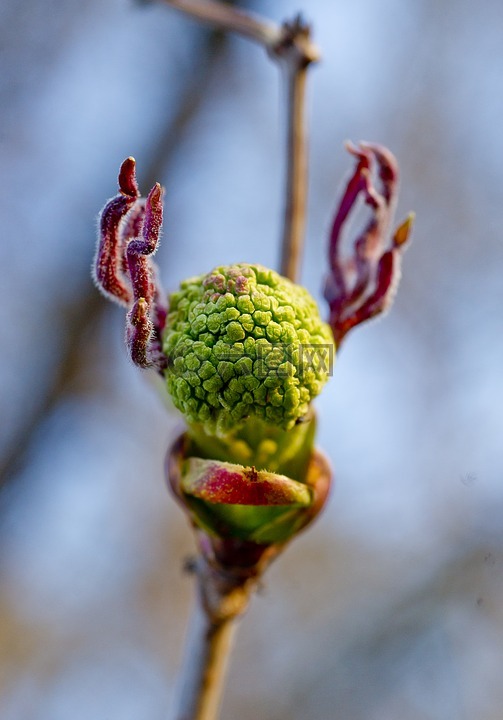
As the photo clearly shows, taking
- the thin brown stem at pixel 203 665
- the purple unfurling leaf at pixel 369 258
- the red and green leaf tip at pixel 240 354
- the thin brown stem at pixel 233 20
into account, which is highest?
the thin brown stem at pixel 233 20

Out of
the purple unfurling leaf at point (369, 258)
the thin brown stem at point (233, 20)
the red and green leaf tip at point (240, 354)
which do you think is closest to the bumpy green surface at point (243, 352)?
the red and green leaf tip at point (240, 354)

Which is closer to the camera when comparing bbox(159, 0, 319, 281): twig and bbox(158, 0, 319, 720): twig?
bbox(158, 0, 319, 720): twig

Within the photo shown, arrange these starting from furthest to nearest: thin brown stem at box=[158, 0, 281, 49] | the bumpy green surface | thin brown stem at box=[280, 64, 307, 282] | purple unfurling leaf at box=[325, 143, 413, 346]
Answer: thin brown stem at box=[158, 0, 281, 49], thin brown stem at box=[280, 64, 307, 282], purple unfurling leaf at box=[325, 143, 413, 346], the bumpy green surface

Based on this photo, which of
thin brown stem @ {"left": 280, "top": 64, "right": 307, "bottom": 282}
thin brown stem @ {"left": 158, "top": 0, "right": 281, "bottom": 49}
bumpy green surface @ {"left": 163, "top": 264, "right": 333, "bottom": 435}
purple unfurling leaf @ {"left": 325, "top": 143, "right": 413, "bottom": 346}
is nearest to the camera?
bumpy green surface @ {"left": 163, "top": 264, "right": 333, "bottom": 435}

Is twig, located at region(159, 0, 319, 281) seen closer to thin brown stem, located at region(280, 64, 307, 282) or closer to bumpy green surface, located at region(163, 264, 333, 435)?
thin brown stem, located at region(280, 64, 307, 282)

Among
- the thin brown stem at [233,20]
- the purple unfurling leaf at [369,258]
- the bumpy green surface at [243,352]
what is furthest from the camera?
the thin brown stem at [233,20]

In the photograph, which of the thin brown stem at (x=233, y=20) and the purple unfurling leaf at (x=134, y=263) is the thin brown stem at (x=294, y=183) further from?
the purple unfurling leaf at (x=134, y=263)

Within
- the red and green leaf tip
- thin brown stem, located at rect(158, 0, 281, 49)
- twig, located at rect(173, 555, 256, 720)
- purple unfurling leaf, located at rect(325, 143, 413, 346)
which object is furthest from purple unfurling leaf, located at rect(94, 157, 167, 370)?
thin brown stem, located at rect(158, 0, 281, 49)

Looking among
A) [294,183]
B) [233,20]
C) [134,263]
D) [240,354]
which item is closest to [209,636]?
[240,354]
